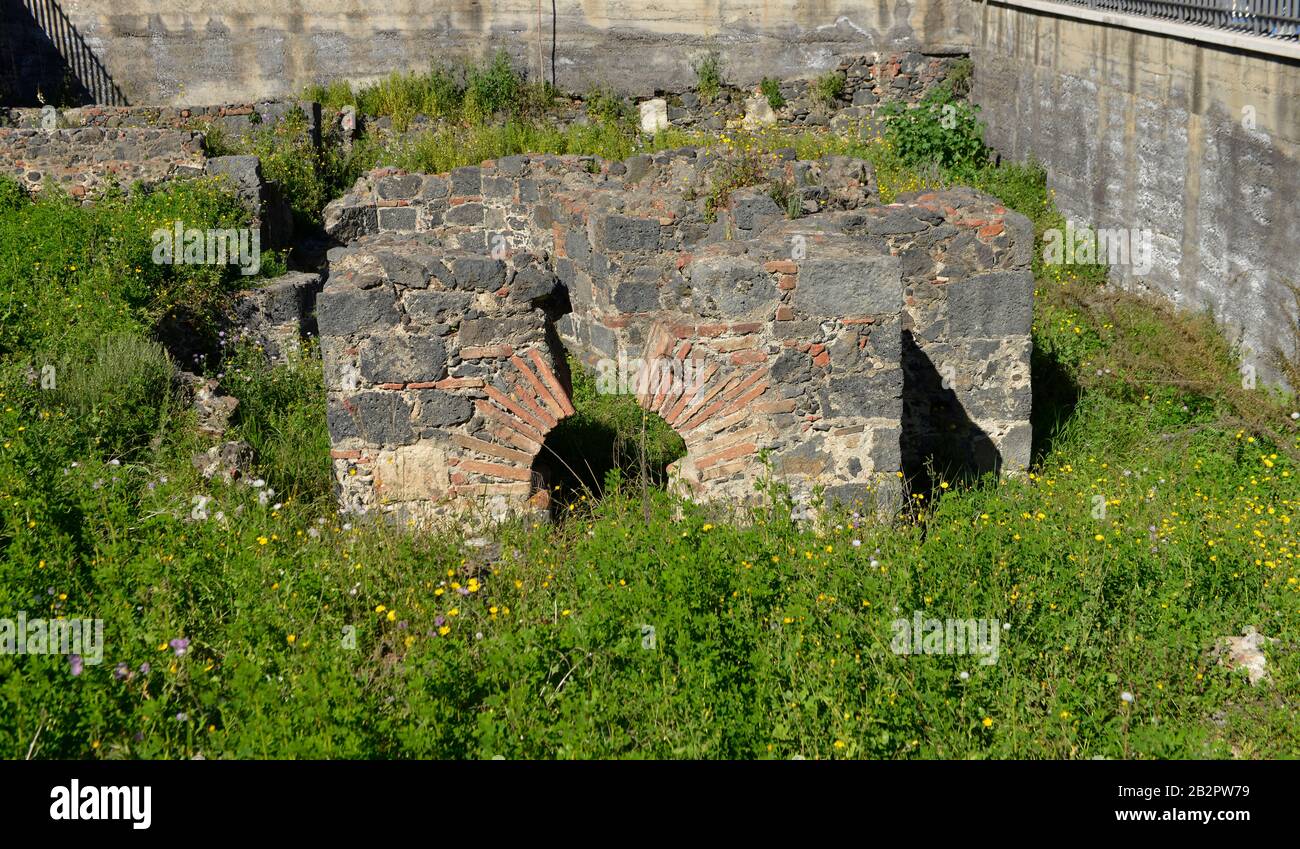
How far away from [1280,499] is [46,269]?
905 centimetres

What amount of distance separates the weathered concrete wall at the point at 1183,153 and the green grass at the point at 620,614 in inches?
100

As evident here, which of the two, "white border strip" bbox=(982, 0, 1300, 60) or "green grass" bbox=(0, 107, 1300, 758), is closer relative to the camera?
"green grass" bbox=(0, 107, 1300, 758)

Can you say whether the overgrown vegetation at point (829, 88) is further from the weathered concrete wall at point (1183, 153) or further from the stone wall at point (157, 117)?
the stone wall at point (157, 117)

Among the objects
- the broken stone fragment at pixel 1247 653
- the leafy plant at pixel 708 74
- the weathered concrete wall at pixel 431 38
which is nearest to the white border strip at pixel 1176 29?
the weathered concrete wall at pixel 431 38

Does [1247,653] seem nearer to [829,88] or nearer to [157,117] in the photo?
[157,117]

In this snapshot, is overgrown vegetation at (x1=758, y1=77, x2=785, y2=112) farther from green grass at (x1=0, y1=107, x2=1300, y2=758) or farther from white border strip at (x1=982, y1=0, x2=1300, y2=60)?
green grass at (x1=0, y1=107, x2=1300, y2=758)

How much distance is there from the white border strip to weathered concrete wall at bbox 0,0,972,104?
Result: 165 inches

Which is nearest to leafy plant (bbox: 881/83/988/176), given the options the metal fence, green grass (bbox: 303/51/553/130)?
the metal fence

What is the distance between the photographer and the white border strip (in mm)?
9438

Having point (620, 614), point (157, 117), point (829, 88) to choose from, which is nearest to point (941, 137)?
point (829, 88)

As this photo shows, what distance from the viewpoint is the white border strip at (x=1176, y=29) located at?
9.44 m

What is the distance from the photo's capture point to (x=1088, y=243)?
13.2m
